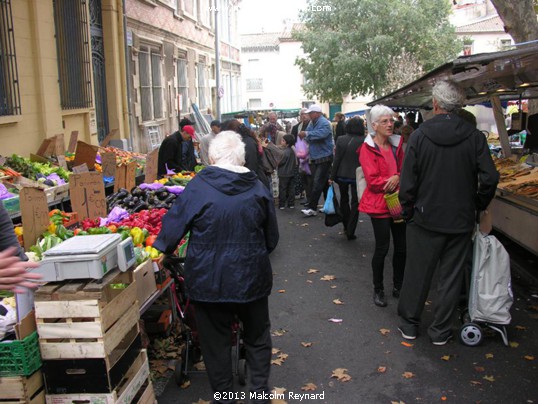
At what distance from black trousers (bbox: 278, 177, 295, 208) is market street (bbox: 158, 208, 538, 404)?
494 centimetres

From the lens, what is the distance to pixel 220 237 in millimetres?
3322

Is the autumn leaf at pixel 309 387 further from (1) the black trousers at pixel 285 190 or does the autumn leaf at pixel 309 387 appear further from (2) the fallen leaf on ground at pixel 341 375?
(1) the black trousers at pixel 285 190

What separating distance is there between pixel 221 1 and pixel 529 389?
32156 millimetres

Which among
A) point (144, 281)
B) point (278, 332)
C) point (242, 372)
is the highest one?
point (144, 281)

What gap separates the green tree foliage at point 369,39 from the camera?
108ft

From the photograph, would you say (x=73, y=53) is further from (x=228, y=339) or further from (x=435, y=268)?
(x=228, y=339)

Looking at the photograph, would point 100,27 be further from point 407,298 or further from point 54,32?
point 407,298

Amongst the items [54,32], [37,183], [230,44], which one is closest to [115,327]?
[37,183]

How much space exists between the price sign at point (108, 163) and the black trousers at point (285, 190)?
3962 mm

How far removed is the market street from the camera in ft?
13.3

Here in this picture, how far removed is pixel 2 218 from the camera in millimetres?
3129

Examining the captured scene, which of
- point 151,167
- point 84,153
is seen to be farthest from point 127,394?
point 84,153

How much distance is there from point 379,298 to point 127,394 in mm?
3170

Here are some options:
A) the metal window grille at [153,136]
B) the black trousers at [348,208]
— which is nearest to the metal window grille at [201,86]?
the metal window grille at [153,136]
